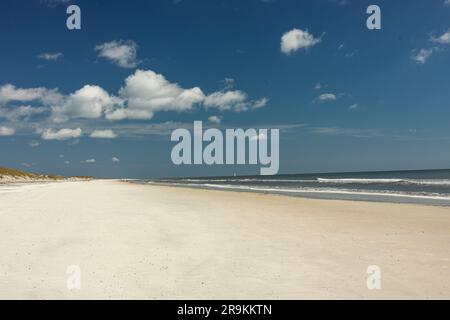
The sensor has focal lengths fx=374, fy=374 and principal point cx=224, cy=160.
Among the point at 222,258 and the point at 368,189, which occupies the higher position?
the point at 222,258

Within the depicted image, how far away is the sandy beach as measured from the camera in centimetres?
632

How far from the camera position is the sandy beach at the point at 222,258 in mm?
6320

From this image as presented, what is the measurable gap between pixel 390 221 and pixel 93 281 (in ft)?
39.5

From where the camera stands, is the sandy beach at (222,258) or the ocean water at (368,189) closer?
the sandy beach at (222,258)

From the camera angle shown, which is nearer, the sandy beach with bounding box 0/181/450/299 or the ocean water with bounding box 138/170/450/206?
the sandy beach with bounding box 0/181/450/299

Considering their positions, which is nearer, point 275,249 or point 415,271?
point 415,271

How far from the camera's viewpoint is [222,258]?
8523mm

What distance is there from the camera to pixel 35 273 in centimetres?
725

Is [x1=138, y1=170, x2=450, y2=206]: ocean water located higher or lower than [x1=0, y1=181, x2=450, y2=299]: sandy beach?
lower

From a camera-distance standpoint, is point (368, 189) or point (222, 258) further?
point (368, 189)

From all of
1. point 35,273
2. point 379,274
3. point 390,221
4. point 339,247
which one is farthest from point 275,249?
point 390,221

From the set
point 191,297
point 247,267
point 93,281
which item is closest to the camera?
point 191,297

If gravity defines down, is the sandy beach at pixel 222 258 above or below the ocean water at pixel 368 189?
above
